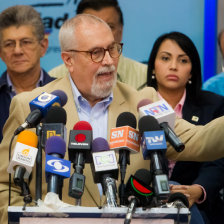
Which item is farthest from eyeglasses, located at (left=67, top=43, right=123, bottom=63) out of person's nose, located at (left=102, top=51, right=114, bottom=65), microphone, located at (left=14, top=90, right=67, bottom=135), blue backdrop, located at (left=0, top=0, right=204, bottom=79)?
blue backdrop, located at (left=0, top=0, right=204, bottom=79)

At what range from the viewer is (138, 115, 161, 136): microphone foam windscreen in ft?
7.22

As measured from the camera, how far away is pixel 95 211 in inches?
78.8

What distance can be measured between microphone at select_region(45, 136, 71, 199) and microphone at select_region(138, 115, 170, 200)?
0.31 metres

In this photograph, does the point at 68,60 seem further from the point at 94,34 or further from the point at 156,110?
the point at 156,110

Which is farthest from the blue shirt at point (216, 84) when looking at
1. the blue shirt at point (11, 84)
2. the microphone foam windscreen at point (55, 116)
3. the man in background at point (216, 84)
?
the microphone foam windscreen at point (55, 116)

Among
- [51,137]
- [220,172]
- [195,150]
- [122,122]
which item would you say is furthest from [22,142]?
[220,172]

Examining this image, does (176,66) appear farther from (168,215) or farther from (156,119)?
(168,215)

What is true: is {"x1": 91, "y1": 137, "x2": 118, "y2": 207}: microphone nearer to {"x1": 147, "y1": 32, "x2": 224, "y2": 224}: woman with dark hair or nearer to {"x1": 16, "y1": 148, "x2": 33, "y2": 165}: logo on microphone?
{"x1": 16, "y1": 148, "x2": 33, "y2": 165}: logo on microphone

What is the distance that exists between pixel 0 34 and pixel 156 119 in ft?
8.60

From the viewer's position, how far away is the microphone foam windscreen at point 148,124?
2.20m

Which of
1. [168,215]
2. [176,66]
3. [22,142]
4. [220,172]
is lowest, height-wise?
[220,172]

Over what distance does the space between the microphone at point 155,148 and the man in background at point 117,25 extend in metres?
2.43

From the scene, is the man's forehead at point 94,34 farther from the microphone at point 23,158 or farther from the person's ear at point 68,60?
the microphone at point 23,158

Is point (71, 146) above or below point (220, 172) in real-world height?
above
